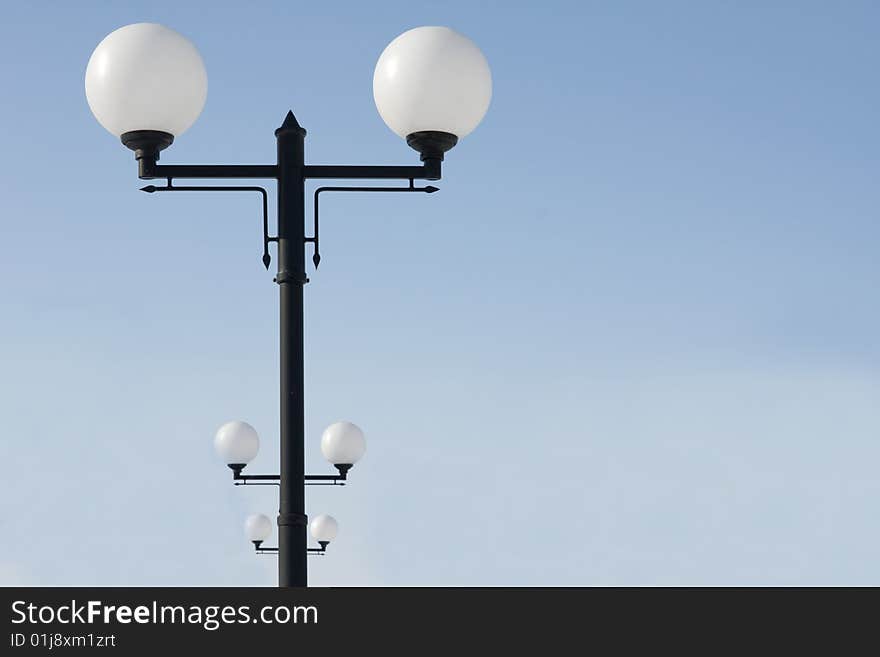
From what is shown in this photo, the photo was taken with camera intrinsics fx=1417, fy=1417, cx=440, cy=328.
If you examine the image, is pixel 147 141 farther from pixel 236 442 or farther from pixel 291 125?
pixel 236 442

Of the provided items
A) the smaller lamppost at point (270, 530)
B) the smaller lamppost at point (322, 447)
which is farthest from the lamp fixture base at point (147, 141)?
the smaller lamppost at point (270, 530)

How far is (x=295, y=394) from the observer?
19.0 ft

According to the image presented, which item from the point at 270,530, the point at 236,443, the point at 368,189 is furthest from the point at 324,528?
the point at 368,189

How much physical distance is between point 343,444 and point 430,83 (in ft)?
22.3

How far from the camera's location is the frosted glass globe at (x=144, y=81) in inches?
237

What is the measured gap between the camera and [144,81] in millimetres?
6027

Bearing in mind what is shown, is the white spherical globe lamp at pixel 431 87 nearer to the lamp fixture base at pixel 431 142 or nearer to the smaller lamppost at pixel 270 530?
the lamp fixture base at pixel 431 142

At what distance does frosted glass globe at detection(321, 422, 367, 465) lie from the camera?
1241 cm

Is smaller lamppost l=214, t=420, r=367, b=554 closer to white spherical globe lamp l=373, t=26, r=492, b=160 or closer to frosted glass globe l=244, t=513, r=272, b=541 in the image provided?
frosted glass globe l=244, t=513, r=272, b=541

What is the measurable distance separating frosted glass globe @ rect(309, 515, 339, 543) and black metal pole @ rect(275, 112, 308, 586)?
10.9 meters

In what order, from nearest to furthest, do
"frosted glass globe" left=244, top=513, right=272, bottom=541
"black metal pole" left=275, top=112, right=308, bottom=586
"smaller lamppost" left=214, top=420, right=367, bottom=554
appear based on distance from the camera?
"black metal pole" left=275, top=112, right=308, bottom=586
"smaller lamppost" left=214, top=420, right=367, bottom=554
"frosted glass globe" left=244, top=513, right=272, bottom=541

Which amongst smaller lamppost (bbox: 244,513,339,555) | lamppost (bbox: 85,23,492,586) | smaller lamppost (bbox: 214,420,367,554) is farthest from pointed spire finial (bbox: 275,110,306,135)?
smaller lamppost (bbox: 244,513,339,555)
